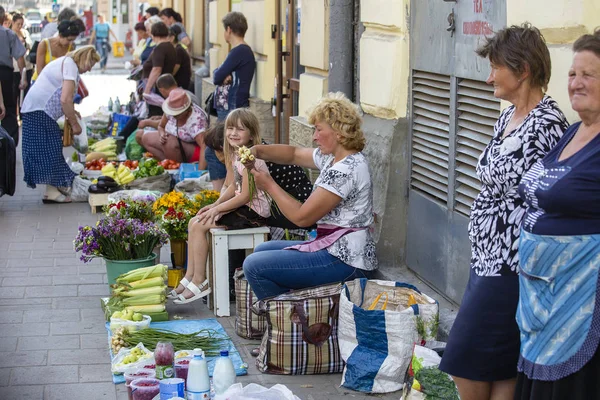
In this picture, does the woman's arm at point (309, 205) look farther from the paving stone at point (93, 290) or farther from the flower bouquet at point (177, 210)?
the paving stone at point (93, 290)

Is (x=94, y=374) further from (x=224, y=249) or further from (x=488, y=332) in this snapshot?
(x=488, y=332)

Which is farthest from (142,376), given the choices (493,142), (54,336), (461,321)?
(493,142)

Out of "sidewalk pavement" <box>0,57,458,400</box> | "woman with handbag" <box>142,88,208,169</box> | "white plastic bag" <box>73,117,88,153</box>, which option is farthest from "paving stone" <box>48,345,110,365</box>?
"white plastic bag" <box>73,117,88,153</box>

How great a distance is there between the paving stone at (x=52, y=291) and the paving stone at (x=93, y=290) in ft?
0.14

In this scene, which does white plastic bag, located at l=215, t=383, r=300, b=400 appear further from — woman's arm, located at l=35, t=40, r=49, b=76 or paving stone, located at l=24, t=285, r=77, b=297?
woman's arm, located at l=35, t=40, r=49, b=76

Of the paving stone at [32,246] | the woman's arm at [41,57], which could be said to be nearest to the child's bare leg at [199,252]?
the paving stone at [32,246]

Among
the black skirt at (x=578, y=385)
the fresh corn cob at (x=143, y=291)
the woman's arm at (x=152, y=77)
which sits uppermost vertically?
the woman's arm at (x=152, y=77)

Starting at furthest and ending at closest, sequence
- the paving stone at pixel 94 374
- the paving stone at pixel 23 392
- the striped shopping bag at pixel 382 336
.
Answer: the paving stone at pixel 94 374, the paving stone at pixel 23 392, the striped shopping bag at pixel 382 336

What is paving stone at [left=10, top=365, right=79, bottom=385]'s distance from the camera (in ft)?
16.9

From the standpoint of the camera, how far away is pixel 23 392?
4988 mm

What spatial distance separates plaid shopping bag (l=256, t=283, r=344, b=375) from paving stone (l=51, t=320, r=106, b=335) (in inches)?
52.8

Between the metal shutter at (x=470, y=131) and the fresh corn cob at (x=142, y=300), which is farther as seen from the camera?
the fresh corn cob at (x=142, y=300)

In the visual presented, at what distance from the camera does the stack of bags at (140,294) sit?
240 inches

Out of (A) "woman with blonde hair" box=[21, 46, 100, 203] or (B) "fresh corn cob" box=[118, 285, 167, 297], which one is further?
(A) "woman with blonde hair" box=[21, 46, 100, 203]
